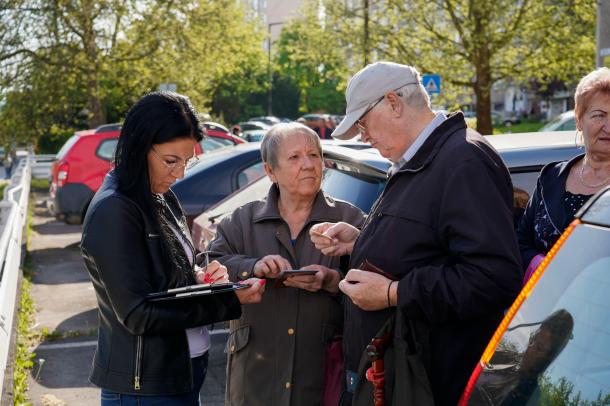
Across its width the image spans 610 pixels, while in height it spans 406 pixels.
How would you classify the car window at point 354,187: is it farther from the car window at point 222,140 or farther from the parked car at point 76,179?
the car window at point 222,140

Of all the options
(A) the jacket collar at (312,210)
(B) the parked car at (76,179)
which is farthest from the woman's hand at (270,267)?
(B) the parked car at (76,179)

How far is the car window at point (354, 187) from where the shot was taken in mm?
4117

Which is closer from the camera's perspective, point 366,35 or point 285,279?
point 285,279

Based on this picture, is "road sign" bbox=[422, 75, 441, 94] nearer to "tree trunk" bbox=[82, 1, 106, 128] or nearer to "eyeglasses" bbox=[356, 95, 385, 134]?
"tree trunk" bbox=[82, 1, 106, 128]

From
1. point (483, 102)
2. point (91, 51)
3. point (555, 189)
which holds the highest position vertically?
point (91, 51)

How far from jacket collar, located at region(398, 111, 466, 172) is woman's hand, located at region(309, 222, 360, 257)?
0.57 meters

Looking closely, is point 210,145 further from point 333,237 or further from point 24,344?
point 333,237

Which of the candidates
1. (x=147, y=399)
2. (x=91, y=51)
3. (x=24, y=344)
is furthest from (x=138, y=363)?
(x=91, y=51)

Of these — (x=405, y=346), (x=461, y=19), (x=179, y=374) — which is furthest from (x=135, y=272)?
(x=461, y=19)

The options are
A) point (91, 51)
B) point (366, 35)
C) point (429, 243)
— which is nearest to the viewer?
point (429, 243)

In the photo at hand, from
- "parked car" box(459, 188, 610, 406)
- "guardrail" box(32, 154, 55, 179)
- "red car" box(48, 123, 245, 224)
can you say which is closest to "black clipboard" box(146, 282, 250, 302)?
"parked car" box(459, 188, 610, 406)

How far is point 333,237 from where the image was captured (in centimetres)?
332

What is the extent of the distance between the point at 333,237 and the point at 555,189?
3.04 ft

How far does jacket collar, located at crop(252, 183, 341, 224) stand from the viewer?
11.9ft
